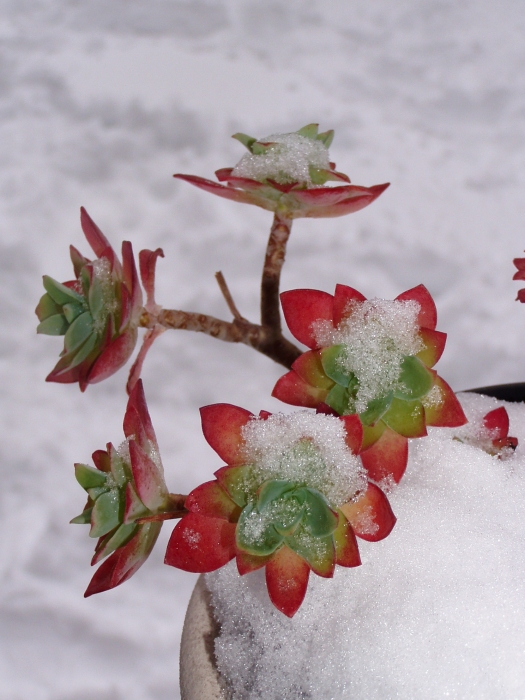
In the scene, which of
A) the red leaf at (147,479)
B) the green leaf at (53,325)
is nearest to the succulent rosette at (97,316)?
the green leaf at (53,325)

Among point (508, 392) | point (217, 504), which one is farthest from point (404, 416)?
point (508, 392)

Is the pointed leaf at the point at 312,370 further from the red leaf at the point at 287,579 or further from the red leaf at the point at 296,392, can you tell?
the red leaf at the point at 287,579

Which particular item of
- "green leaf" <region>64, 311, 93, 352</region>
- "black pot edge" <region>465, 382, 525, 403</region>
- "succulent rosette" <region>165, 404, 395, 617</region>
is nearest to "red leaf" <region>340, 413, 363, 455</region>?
"succulent rosette" <region>165, 404, 395, 617</region>

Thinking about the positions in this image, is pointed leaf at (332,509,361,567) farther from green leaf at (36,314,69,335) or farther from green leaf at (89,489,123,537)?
green leaf at (36,314,69,335)

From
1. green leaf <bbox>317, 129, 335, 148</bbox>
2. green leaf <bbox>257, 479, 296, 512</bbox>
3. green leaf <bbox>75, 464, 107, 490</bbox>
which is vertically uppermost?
green leaf <bbox>317, 129, 335, 148</bbox>

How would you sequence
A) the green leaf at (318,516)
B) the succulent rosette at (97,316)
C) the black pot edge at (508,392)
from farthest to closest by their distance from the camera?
the black pot edge at (508,392) → the succulent rosette at (97,316) → the green leaf at (318,516)

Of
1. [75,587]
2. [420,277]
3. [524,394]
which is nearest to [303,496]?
[524,394]

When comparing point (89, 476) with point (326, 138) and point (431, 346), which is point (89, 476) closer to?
point (431, 346)

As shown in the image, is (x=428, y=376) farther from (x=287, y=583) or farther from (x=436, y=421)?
(x=287, y=583)

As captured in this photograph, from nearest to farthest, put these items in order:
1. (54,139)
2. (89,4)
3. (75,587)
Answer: (75,587), (54,139), (89,4)
